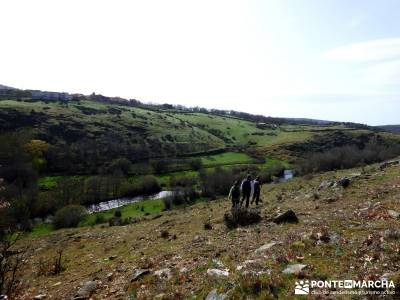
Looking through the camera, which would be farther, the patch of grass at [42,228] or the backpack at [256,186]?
the patch of grass at [42,228]

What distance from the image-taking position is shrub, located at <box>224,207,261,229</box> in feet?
67.7

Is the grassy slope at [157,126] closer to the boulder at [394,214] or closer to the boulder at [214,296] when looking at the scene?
the boulder at [394,214]

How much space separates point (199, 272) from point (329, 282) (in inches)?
196

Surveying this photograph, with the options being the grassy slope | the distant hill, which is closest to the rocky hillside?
the distant hill

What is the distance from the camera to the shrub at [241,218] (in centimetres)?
2064

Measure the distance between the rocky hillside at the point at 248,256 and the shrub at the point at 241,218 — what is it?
48 centimetres

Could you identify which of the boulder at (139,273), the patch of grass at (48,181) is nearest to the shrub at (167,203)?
the patch of grass at (48,181)

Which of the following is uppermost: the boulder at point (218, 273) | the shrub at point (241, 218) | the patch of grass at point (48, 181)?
the boulder at point (218, 273)

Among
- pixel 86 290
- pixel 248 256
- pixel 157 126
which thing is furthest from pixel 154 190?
pixel 248 256

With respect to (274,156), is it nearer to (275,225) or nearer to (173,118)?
(173,118)

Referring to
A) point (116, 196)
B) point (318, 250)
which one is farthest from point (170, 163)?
point (318, 250)

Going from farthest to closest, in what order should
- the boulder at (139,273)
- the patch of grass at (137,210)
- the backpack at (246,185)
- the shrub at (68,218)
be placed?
the patch of grass at (137,210), the shrub at (68,218), the backpack at (246,185), the boulder at (139,273)

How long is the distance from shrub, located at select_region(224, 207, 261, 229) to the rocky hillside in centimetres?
48

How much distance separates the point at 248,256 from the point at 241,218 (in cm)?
682
